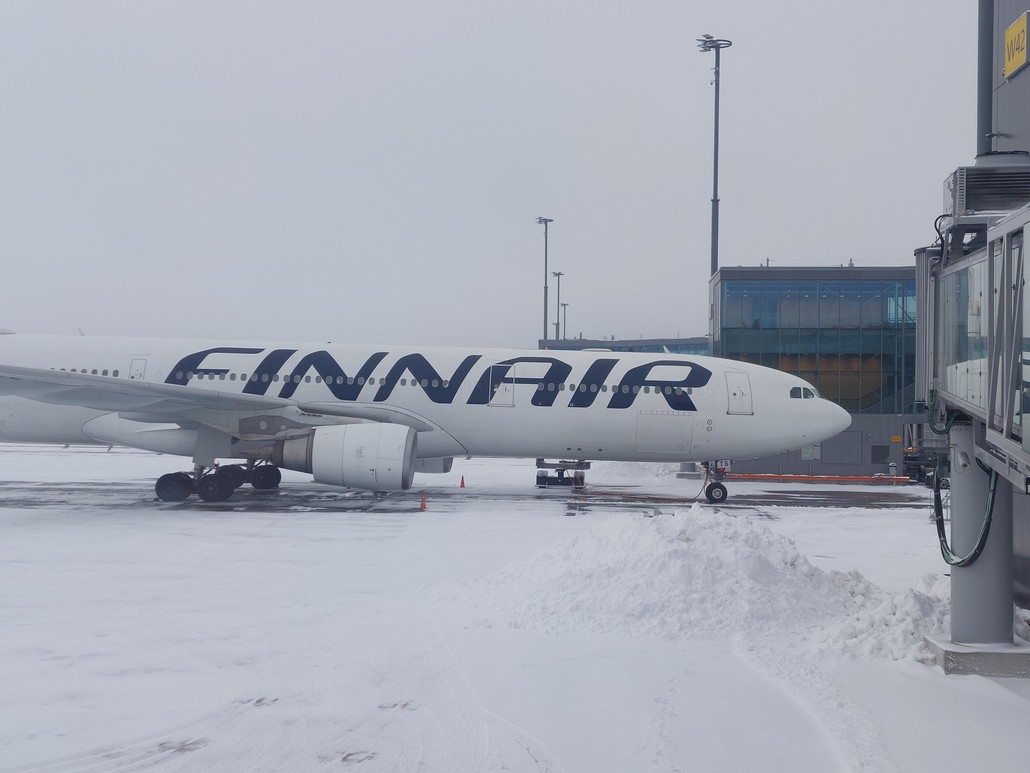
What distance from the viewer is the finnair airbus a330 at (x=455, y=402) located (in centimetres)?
1969

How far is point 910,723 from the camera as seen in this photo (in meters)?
5.97

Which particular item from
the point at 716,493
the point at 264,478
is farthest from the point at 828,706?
the point at 264,478

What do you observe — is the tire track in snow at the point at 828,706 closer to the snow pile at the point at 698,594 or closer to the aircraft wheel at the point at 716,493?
the snow pile at the point at 698,594

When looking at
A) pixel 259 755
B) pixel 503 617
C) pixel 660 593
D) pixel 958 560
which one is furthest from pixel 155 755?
pixel 958 560

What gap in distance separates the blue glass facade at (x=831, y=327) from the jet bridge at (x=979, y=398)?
2273 cm

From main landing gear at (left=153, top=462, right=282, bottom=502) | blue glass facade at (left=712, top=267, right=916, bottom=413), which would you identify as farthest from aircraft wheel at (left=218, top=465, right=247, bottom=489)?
blue glass facade at (left=712, top=267, right=916, bottom=413)

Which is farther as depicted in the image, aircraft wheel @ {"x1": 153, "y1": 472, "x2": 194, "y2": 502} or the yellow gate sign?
aircraft wheel @ {"x1": 153, "y1": 472, "x2": 194, "y2": 502}

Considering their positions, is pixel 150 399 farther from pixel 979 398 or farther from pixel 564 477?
pixel 979 398

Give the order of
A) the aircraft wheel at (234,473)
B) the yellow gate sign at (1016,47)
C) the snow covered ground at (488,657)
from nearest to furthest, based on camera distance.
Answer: the snow covered ground at (488,657) → the yellow gate sign at (1016,47) → the aircraft wheel at (234,473)

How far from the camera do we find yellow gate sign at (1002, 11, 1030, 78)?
986 cm

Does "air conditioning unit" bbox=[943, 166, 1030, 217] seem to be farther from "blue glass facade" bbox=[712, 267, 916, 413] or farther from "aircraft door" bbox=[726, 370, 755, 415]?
"blue glass facade" bbox=[712, 267, 916, 413]

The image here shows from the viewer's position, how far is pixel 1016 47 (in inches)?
397

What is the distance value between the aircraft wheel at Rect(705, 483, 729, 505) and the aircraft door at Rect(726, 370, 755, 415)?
6.05ft

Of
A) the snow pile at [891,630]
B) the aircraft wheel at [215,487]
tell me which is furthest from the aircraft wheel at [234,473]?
the snow pile at [891,630]
